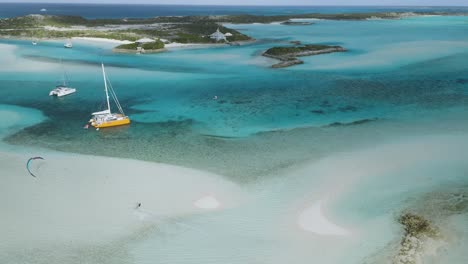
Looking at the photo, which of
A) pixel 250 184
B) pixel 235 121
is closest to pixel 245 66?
pixel 235 121

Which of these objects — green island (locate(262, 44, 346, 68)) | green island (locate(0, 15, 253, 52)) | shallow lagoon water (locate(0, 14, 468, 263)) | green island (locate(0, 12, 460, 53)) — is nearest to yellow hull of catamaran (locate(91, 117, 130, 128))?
shallow lagoon water (locate(0, 14, 468, 263))

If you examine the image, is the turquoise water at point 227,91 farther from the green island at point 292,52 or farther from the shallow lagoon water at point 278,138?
the green island at point 292,52

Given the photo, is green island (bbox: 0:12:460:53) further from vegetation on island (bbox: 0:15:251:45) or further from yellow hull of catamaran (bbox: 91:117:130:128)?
yellow hull of catamaran (bbox: 91:117:130:128)

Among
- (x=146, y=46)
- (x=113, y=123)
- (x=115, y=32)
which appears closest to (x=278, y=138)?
(x=113, y=123)

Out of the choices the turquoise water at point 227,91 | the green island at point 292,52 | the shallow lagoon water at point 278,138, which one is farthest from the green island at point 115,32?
the shallow lagoon water at point 278,138

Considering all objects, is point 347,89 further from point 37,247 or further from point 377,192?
point 37,247

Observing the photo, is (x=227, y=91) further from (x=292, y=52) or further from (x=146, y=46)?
(x=146, y=46)
